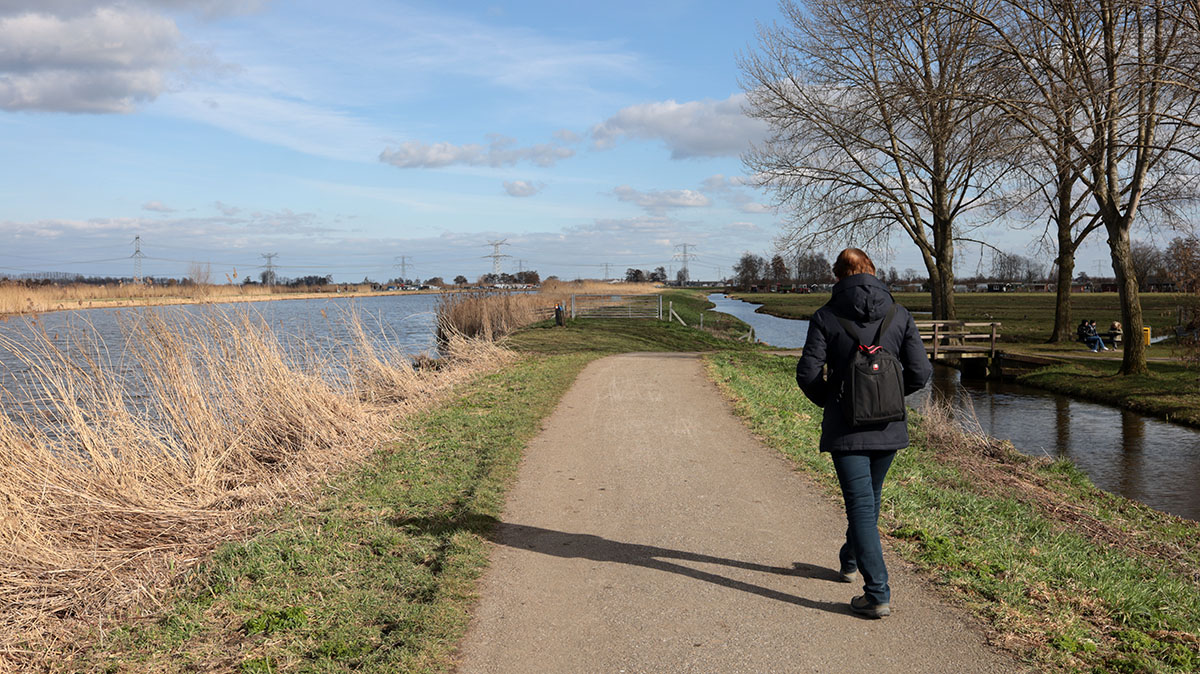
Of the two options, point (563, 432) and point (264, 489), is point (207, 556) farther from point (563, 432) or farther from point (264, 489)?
point (563, 432)

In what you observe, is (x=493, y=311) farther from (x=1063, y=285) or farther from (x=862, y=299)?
(x=862, y=299)

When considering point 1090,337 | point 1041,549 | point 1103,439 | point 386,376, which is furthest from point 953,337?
point 1041,549

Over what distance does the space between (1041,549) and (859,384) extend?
9.52 feet

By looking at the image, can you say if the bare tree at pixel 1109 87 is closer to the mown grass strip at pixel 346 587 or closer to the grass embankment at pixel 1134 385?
the grass embankment at pixel 1134 385

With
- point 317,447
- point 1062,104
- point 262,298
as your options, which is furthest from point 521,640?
point 1062,104

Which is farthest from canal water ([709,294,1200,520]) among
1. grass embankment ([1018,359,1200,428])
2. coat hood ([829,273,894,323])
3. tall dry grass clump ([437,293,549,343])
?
tall dry grass clump ([437,293,549,343])

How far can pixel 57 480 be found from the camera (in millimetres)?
7070

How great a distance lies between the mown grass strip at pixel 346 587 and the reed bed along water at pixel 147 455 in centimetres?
47

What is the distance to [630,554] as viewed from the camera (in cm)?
580

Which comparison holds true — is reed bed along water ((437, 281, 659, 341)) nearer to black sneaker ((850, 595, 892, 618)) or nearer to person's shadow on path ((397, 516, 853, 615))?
person's shadow on path ((397, 516, 853, 615))

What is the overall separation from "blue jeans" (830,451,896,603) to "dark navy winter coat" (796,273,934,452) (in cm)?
11

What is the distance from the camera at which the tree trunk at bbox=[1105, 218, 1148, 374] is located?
19875 mm

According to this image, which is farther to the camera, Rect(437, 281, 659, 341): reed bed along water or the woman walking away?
Rect(437, 281, 659, 341): reed bed along water

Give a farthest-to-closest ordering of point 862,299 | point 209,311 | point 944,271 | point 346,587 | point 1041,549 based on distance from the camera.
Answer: point 944,271 < point 209,311 < point 1041,549 < point 346,587 < point 862,299
